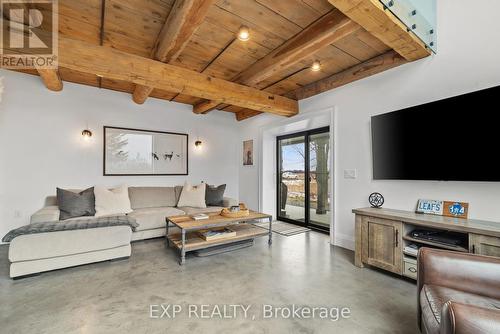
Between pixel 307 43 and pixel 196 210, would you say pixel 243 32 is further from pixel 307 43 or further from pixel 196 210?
pixel 196 210

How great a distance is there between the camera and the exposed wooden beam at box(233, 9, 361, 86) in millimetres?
2001

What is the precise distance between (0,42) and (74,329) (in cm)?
260

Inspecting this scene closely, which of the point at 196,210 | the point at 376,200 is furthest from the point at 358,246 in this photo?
the point at 196,210

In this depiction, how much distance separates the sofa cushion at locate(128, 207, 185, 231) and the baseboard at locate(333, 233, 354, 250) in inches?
100

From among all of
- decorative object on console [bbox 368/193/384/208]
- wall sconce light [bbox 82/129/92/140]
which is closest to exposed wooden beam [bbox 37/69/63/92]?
wall sconce light [bbox 82/129/92/140]

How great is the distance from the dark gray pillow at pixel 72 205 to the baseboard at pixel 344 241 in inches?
147

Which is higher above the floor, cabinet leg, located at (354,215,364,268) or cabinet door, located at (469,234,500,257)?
cabinet door, located at (469,234,500,257)

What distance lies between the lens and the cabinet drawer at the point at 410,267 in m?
2.15

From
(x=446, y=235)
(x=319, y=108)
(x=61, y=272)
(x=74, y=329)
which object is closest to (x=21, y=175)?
(x=61, y=272)

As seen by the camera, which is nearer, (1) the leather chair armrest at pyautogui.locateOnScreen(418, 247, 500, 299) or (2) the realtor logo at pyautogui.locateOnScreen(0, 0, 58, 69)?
(1) the leather chair armrest at pyautogui.locateOnScreen(418, 247, 500, 299)

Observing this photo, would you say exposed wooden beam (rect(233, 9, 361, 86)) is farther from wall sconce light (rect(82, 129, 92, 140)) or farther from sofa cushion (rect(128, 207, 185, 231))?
wall sconce light (rect(82, 129, 92, 140))

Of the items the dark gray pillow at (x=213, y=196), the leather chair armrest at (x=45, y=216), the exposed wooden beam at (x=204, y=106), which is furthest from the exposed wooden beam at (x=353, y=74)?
the leather chair armrest at (x=45, y=216)

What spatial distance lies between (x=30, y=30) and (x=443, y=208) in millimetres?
4451

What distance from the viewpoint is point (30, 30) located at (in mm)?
2072
